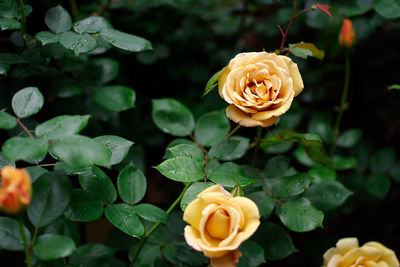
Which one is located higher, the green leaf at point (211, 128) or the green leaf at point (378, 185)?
the green leaf at point (211, 128)

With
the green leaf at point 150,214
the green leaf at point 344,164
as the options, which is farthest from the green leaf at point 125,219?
the green leaf at point 344,164

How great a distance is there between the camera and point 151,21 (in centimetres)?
150

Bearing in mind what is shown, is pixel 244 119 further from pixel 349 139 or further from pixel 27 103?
pixel 349 139

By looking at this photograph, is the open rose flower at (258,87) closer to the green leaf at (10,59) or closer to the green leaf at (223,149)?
the green leaf at (223,149)

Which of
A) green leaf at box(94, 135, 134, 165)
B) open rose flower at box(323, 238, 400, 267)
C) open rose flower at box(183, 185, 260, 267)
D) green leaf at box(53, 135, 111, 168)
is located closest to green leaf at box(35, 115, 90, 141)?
Answer: green leaf at box(53, 135, 111, 168)

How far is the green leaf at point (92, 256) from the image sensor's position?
0.82 metres

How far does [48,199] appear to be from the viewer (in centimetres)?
68

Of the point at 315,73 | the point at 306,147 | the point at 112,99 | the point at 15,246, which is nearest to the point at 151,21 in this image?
the point at 112,99

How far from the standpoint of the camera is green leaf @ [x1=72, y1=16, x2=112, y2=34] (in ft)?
3.05

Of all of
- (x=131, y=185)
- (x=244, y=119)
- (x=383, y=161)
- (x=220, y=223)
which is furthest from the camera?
(x=383, y=161)

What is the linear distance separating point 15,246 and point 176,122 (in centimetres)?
56

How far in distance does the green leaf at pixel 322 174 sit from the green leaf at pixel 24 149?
78 cm

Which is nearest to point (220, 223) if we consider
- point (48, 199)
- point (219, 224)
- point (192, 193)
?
point (219, 224)

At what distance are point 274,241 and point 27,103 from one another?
26.7 inches
